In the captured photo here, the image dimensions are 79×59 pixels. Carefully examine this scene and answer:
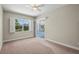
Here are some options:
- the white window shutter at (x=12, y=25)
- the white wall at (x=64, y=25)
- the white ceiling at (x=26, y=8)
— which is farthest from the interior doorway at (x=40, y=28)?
the white window shutter at (x=12, y=25)

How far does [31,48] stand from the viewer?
84.7 inches

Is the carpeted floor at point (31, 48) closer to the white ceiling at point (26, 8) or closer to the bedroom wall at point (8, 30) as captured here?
the bedroom wall at point (8, 30)

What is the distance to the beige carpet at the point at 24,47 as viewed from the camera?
212 centimetres

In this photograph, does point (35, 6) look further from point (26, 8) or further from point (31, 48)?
point (31, 48)

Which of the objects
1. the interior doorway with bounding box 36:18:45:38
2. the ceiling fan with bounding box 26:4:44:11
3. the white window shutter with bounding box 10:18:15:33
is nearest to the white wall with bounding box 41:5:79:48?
the interior doorway with bounding box 36:18:45:38

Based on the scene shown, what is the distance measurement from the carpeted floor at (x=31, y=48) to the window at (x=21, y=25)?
0.25 m

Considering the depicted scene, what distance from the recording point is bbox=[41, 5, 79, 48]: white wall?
2132mm

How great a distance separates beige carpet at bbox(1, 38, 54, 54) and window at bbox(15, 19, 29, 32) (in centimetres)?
25

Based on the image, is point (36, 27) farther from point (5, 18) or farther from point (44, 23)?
point (5, 18)

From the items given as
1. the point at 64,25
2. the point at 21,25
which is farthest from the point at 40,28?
the point at 64,25

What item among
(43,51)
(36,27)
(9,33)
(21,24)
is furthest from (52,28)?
(9,33)

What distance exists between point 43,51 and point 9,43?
726 millimetres

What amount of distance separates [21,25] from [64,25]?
0.92 meters
